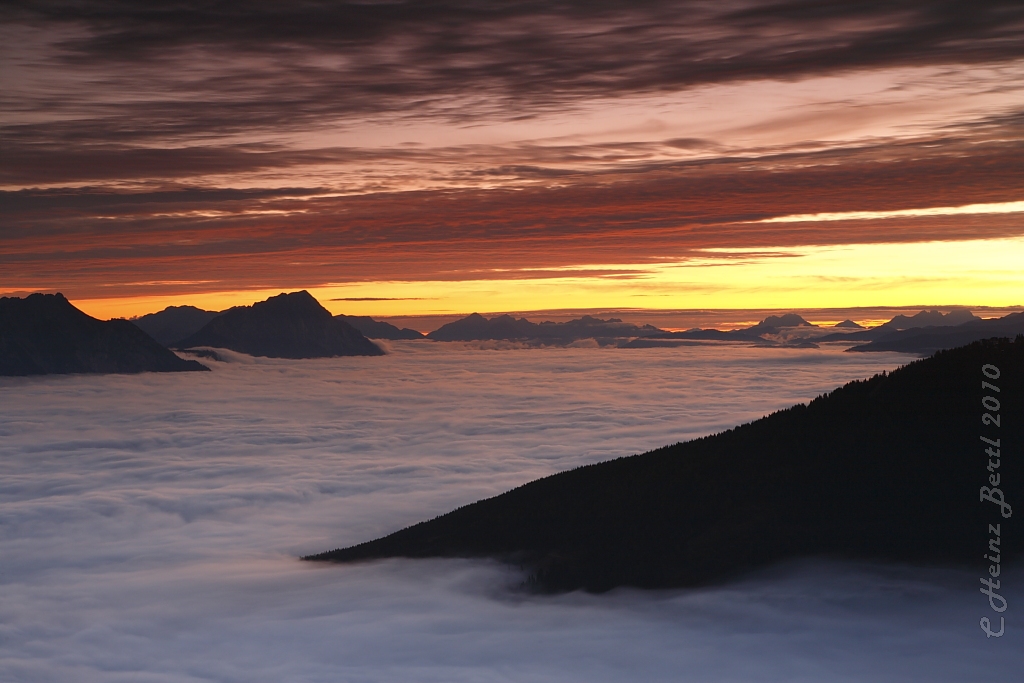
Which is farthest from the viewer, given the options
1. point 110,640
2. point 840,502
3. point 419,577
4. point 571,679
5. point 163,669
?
point 419,577

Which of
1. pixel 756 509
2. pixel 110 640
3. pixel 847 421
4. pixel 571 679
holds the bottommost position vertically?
pixel 110 640

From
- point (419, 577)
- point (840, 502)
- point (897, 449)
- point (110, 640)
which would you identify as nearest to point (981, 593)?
point (840, 502)

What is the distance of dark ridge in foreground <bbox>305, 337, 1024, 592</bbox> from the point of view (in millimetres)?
143000

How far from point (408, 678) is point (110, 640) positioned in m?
63.4

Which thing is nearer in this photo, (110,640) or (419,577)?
(110,640)

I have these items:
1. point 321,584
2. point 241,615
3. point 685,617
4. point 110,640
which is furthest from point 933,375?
point 110,640

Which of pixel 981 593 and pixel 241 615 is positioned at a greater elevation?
pixel 981 593

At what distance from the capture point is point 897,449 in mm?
164125

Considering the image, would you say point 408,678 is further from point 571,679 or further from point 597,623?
point 597,623

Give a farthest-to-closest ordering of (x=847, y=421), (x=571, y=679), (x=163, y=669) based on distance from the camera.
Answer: (x=847, y=421)
(x=163, y=669)
(x=571, y=679)

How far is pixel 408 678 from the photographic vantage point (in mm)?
101562

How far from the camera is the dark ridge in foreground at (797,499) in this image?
143 metres

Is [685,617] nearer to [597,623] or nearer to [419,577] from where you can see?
[597,623]

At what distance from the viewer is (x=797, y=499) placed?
155 meters
